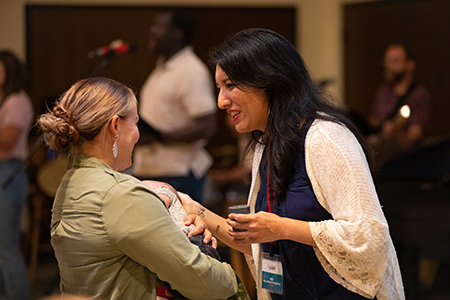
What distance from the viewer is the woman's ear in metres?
1.77

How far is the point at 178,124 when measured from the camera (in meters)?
3.96

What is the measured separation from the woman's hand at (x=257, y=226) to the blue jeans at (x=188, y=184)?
1.95m

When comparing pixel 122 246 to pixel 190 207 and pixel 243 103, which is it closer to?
pixel 190 207

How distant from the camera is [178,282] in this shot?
1.68 m

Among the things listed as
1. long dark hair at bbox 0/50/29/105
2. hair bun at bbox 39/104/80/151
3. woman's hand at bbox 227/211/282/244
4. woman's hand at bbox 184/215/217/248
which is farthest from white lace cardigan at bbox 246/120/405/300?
long dark hair at bbox 0/50/29/105

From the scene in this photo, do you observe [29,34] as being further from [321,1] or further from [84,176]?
[84,176]

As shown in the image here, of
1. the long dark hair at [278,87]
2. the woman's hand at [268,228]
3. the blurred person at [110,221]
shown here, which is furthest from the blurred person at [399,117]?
the blurred person at [110,221]

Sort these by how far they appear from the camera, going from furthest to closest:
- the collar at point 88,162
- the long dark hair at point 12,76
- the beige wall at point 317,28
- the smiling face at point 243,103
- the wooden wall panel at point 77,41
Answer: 1. the beige wall at point 317,28
2. the wooden wall panel at point 77,41
3. the long dark hair at point 12,76
4. the smiling face at point 243,103
5. the collar at point 88,162

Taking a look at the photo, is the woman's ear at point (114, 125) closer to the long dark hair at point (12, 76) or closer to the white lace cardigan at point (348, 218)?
the white lace cardigan at point (348, 218)

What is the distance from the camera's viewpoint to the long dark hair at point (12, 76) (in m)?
3.92

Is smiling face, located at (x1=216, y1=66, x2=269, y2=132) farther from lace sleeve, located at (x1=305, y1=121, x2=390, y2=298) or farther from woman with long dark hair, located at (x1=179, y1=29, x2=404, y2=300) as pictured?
lace sleeve, located at (x1=305, y1=121, x2=390, y2=298)

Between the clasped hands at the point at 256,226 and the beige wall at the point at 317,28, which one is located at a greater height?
the beige wall at the point at 317,28

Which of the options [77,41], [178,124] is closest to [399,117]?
[178,124]

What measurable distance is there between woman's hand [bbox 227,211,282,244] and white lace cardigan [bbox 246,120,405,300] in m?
0.10
